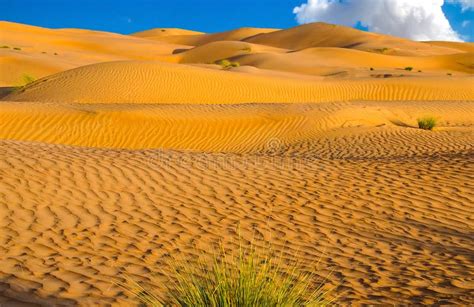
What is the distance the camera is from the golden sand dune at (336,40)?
77.2 metres

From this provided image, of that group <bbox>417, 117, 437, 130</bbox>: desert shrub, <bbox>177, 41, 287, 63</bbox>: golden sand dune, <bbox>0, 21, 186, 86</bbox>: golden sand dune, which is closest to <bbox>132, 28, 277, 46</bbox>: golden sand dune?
<bbox>0, 21, 186, 86</bbox>: golden sand dune

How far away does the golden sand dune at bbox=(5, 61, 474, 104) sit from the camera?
23.8 meters

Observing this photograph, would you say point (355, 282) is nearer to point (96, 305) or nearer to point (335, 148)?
point (96, 305)

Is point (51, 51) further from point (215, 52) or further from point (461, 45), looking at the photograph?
point (461, 45)

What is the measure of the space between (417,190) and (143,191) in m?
4.47

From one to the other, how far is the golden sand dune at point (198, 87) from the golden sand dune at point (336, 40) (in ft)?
143

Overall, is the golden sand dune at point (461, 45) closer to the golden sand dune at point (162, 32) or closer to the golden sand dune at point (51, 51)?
the golden sand dune at point (51, 51)

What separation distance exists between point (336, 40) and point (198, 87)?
63.2m

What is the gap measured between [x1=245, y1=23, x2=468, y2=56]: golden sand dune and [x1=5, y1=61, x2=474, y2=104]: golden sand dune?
43548 millimetres

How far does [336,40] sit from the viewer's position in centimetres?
8444

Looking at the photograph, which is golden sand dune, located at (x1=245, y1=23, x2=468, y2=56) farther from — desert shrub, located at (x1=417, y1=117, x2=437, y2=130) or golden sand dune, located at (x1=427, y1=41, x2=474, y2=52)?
desert shrub, located at (x1=417, y1=117, x2=437, y2=130)

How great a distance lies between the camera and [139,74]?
1019 inches

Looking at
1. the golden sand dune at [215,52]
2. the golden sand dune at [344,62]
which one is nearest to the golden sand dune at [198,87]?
the golden sand dune at [344,62]

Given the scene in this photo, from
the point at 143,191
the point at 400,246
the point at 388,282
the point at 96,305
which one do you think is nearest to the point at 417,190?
the point at 400,246
